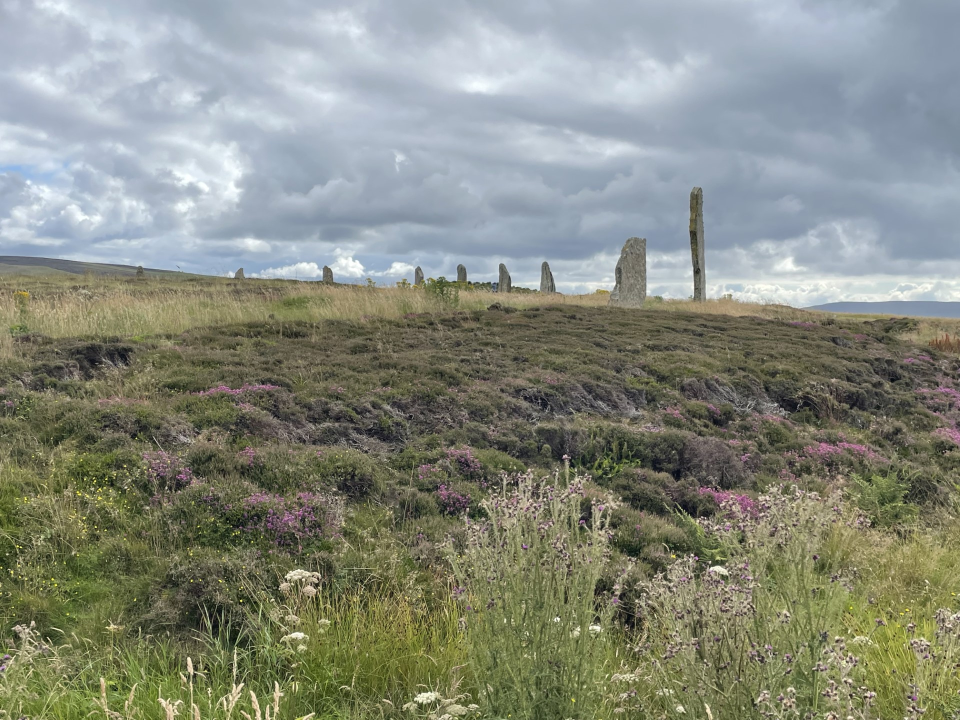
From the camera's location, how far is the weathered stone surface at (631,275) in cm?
2691

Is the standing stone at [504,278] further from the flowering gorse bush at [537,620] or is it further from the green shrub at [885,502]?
the flowering gorse bush at [537,620]

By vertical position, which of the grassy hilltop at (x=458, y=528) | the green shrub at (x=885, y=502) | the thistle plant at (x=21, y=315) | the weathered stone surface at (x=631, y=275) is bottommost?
the green shrub at (x=885, y=502)

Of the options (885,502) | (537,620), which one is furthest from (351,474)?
(885,502)

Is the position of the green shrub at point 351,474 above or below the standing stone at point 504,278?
below

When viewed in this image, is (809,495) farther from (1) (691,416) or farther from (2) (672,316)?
(2) (672,316)

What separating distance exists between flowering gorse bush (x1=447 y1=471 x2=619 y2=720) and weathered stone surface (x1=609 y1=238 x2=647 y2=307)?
24403 mm

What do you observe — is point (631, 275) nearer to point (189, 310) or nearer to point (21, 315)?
point (189, 310)

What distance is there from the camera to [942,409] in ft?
44.4

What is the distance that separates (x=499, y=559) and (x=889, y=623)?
3.21 metres

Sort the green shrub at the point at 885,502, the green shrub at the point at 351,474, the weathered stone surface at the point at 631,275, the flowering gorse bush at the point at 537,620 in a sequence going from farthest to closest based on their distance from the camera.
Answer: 1. the weathered stone surface at the point at 631,275
2. the green shrub at the point at 885,502
3. the green shrub at the point at 351,474
4. the flowering gorse bush at the point at 537,620

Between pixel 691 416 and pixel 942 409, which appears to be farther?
pixel 942 409

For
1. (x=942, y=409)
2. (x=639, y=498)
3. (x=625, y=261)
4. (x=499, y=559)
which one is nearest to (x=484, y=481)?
(x=639, y=498)

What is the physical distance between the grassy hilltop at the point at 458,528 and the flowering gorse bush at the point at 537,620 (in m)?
0.02

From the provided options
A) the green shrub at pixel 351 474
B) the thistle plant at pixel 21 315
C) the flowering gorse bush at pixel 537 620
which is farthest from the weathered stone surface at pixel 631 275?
the flowering gorse bush at pixel 537 620
